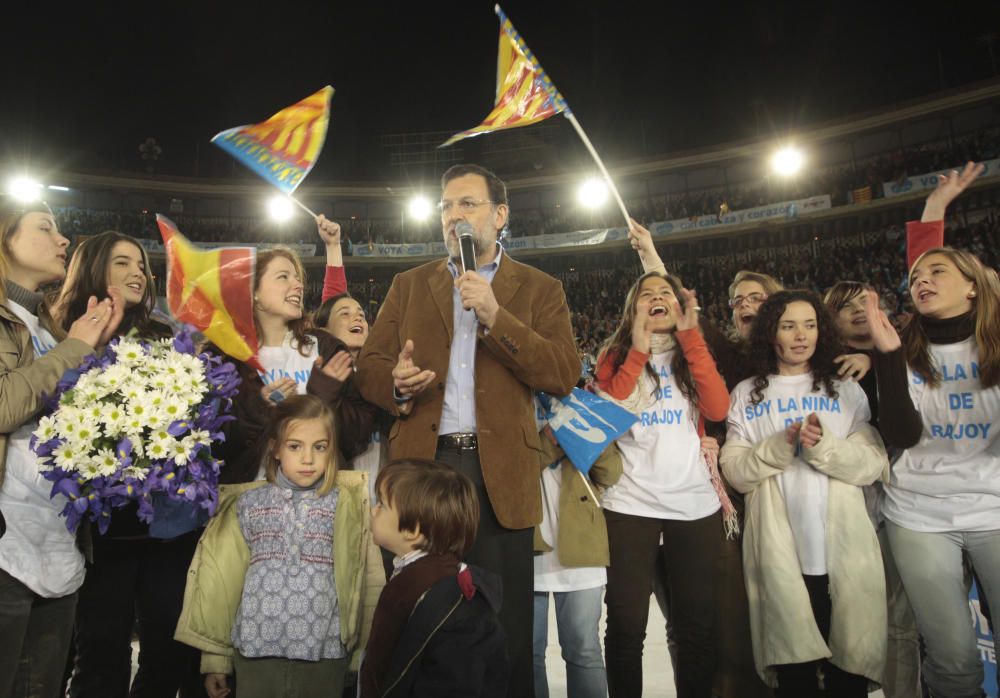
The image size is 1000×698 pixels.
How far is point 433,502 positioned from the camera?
2.00 meters

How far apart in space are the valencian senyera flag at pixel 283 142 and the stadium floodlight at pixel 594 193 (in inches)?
778

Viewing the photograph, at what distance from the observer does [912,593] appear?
8.48 ft

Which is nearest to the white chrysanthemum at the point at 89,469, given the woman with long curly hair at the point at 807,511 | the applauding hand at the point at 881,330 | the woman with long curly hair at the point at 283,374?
the woman with long curly hair at the point at 283,374

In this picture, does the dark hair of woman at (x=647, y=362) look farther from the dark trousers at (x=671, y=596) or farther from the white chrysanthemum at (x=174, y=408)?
the white chrysanthemum at (x=174, y=408)

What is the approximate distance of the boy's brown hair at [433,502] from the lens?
2000 millimetres

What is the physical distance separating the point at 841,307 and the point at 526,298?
6.92ft

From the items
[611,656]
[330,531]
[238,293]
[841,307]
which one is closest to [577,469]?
[611,656]

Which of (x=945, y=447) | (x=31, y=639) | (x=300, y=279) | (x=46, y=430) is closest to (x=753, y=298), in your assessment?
(x=945, y=447)

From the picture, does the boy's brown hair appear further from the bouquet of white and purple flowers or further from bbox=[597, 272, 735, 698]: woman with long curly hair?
bbox=[597, 272, 735, 698]: woman with long curly hair

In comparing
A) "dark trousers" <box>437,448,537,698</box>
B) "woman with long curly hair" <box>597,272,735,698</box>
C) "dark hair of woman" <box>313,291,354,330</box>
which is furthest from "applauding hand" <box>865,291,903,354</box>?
"dark hair of woman" <box>313,291,354,330</box>

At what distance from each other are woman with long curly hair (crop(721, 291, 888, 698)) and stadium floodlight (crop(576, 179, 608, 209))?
19923 millimetres

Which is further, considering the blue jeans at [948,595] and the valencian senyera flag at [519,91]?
the valencian senyera flag at [519,91]

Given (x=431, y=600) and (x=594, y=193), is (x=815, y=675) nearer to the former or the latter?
(x=431, y=600)

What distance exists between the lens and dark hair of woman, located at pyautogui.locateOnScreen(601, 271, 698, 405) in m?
3.08
